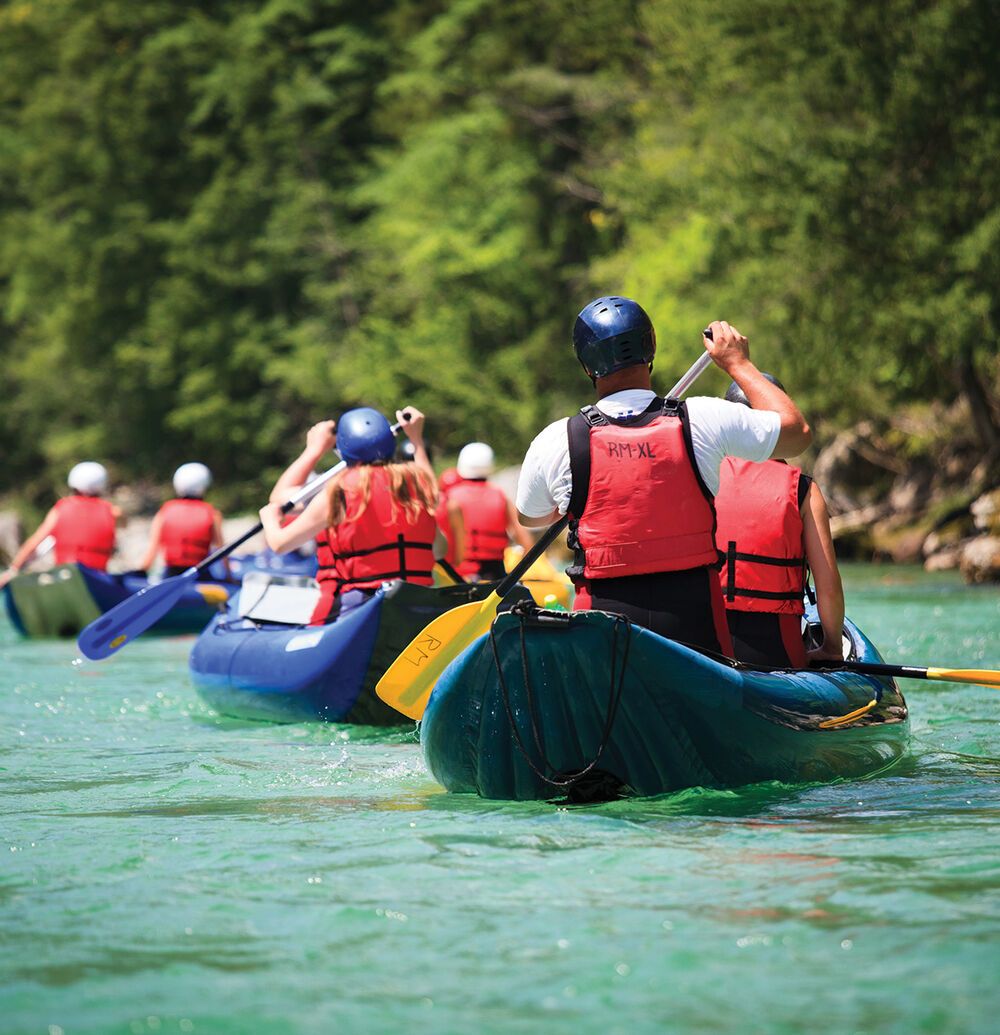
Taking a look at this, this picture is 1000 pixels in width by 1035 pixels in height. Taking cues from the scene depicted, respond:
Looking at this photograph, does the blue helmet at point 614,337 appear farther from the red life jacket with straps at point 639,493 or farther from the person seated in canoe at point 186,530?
the person seated in canoe at point 186,530

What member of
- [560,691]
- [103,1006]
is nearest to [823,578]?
[560,691]

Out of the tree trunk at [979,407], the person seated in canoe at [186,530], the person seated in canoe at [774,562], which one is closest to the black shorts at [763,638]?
the person seated in canoe at [774,562]

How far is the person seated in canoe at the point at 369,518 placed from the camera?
23.0ft

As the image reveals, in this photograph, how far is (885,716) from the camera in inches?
209

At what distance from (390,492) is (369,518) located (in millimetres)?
144

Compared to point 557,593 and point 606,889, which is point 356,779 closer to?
point 606,889

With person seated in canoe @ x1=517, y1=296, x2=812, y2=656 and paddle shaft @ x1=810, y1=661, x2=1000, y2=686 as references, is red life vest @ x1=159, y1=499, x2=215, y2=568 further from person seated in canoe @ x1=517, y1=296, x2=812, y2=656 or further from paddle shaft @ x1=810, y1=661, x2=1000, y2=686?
person seated in canoe @ x1=517, y1=296, x2=812, y2=656

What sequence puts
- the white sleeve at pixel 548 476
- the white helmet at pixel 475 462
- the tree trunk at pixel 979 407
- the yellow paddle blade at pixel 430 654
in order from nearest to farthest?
the white sleeve at pixel 548 476 < the yellow paddle blade at pixel 430 654 < the white helmet at pixel 475 462 < the tree trunk at pixel 979 407

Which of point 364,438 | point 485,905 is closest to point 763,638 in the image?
point 485,905

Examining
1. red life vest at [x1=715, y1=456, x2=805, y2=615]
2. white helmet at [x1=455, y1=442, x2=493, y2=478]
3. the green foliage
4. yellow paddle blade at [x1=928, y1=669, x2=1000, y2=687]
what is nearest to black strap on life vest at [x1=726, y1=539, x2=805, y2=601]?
red life vest at [x1=715, y1=456, x2=805, y2=615]

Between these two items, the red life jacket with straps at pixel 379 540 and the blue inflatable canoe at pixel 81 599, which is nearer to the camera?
the red life jacket with straps at pixel 379 540

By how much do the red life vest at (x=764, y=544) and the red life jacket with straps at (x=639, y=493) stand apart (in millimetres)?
807

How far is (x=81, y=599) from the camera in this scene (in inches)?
489

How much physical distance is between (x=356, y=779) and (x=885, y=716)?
1765mm
